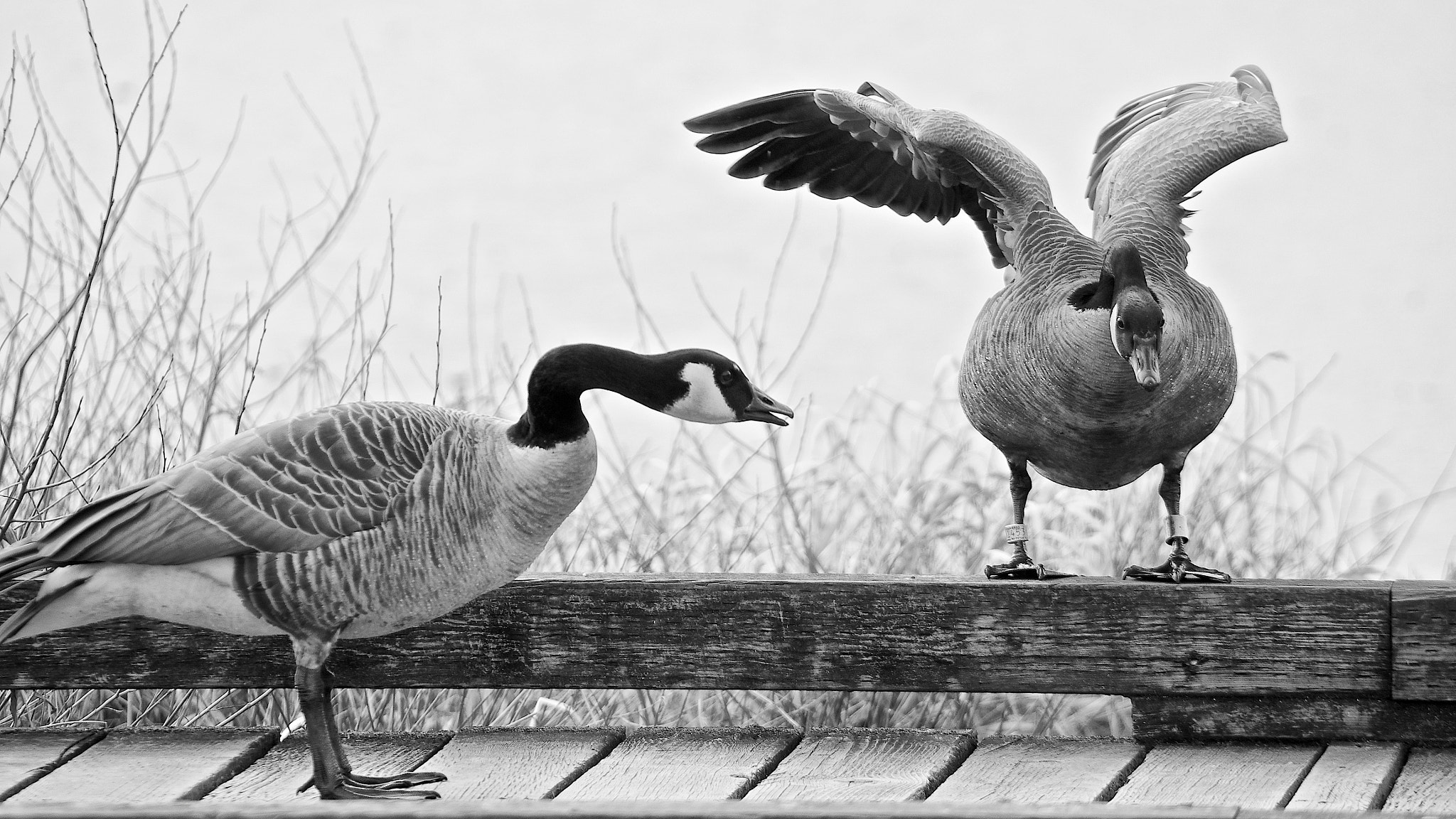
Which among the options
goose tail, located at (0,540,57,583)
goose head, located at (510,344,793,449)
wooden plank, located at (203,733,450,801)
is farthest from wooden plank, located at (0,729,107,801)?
goose head, located at (510,344,793,449)

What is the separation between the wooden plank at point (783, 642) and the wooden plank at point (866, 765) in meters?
0.14

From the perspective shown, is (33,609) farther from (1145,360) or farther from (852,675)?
(1145,360)

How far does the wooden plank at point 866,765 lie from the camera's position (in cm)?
311

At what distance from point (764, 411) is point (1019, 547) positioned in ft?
3.22

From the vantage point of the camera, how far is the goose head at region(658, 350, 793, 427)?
296 centimetres

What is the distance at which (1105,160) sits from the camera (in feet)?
16.5

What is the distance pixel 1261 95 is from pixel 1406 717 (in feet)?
6.90

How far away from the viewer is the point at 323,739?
2945 mm

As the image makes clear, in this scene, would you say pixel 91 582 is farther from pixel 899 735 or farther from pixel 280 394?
pixel 280 394

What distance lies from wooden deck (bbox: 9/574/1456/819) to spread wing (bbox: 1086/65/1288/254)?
1172 millimetres

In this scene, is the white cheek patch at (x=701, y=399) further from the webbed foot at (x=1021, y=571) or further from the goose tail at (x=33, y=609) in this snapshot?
the goose tail at (x=33, y=609)

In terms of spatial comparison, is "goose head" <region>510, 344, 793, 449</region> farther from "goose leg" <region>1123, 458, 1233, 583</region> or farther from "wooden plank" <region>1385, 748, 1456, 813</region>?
"wooden plank" <region>1385, 748, 1456, 813</region>

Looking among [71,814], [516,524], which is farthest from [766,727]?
[71,814]

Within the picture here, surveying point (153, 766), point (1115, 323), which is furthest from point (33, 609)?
point (1115, 323)
